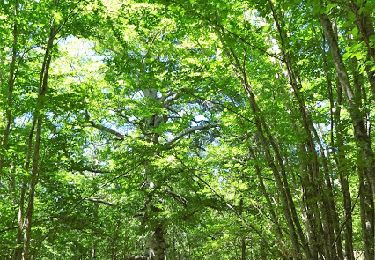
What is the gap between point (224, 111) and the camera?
722cm

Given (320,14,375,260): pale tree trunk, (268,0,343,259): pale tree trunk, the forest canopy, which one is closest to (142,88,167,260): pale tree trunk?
the forest canopy

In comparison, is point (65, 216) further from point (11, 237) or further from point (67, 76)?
point (67, 76)

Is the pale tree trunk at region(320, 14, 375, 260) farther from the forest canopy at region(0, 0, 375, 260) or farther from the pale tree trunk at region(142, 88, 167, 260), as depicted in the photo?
the pale tree trunk at region(142, 88, 167, 260)

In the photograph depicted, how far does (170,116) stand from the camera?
15141 millimetres

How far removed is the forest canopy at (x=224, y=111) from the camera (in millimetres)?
4203

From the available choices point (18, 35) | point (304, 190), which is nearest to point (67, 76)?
point (18, 35)

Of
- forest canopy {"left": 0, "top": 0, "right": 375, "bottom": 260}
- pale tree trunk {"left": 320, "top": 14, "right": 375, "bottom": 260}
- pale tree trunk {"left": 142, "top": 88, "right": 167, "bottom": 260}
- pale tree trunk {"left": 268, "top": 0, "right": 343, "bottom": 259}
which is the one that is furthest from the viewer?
pale tree trunk {"left": 142, "top": 88, "right": 167, "bottom": 260}

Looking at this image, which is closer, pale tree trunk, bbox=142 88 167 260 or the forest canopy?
the forest canopy

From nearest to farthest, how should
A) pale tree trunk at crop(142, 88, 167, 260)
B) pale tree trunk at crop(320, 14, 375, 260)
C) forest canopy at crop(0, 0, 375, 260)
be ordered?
pale tree trunk at crop(320, 14, 375, 260)
forest canopy at crop(0, 0, 375, 260)
pale tree trunk at crop(142, 88, 167, 260)

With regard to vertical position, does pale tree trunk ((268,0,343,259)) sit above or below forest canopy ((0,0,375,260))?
below

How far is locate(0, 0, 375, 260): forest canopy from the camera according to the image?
13.8 ft

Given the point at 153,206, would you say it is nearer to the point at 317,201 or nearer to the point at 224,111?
the point at 224,111

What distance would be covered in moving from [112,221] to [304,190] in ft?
25.1

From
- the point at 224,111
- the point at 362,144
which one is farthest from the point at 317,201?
the point at 224,111
